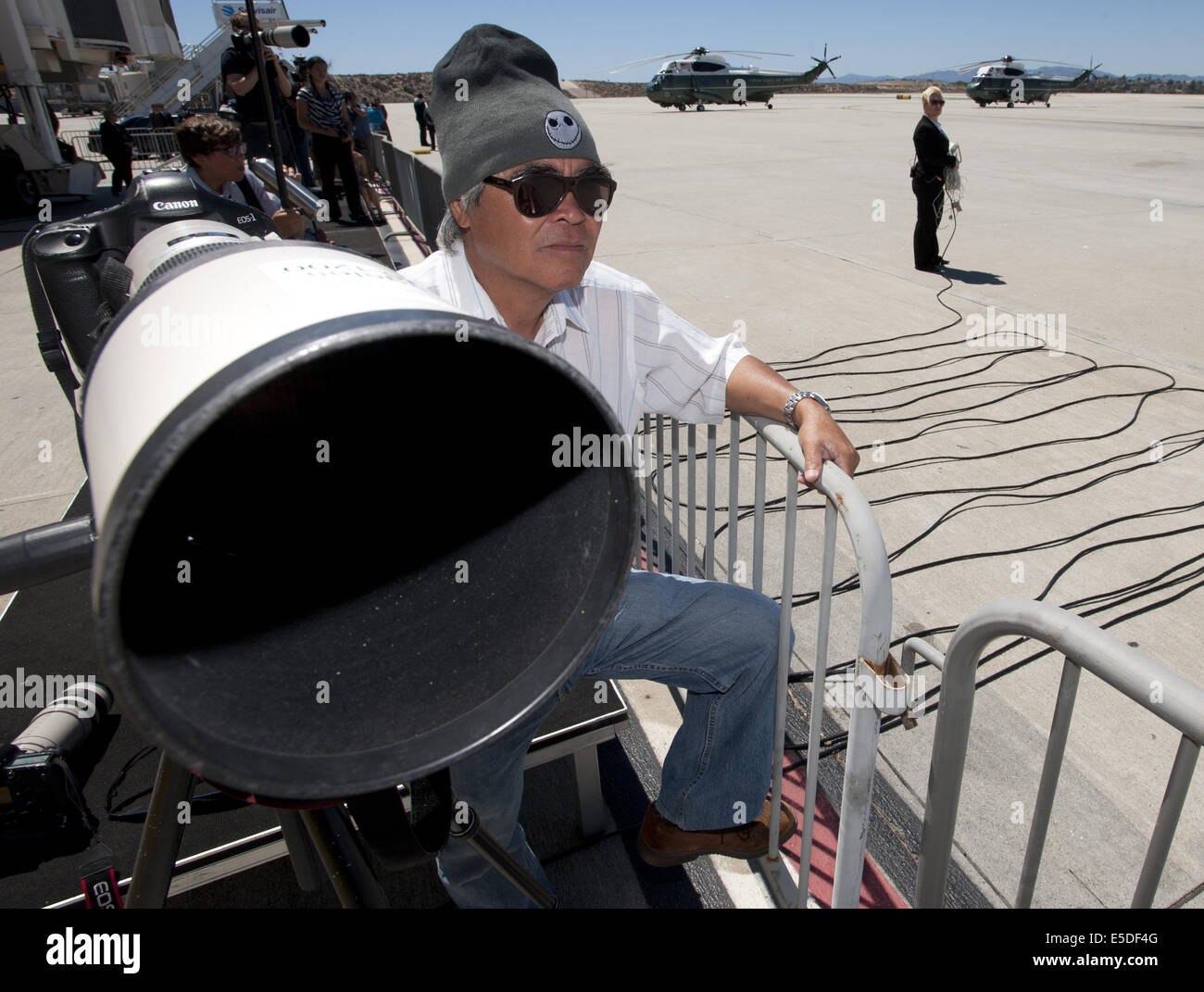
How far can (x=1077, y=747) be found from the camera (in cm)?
247

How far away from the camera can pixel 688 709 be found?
5.91 feet

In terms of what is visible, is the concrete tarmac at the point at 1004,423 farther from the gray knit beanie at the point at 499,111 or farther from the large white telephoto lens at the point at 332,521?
the gray knit beanie at the point at 499,111

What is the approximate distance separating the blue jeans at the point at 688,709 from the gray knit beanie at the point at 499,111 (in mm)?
989

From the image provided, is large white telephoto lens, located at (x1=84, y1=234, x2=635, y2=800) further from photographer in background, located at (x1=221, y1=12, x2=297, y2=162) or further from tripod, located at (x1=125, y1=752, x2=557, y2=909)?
photographer in background, located at (x1=221, y1=12, x2=297, y2=162)

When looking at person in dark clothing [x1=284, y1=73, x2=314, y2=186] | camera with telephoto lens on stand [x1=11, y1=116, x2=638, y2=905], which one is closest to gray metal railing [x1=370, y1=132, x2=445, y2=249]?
person in dark clothing [x1=284, y1=73, x2=314, y2=186]

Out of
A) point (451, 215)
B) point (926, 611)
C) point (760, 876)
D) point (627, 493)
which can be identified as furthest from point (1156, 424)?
point (627, 493)

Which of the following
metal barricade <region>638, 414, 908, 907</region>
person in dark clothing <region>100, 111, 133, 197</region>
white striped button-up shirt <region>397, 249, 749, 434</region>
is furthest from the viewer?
person in dark clothing <region>100, 111, 133, 197</region>

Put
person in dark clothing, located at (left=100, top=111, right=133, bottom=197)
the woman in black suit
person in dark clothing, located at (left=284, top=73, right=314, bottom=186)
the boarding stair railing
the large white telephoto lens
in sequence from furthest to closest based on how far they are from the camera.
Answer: the boarding stair railing → person in dark clothing, located at (left=100, top=111, right=133, bottom=197) → person in dark clothing, located at (left=284, top=73, right=314, bottom=186) → the woman in black suit → the large white telephoto lens

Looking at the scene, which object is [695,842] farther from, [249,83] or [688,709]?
[249,83]

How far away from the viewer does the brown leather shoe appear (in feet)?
6.17

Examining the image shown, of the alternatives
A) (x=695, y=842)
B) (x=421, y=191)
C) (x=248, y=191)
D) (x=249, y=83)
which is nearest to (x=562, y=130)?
(x=695, y=842)

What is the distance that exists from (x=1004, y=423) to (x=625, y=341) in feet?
12.2

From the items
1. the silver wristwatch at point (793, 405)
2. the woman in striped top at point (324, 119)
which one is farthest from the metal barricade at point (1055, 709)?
the woman in striped top at point (324, 119)
